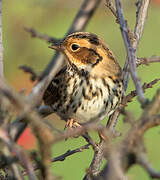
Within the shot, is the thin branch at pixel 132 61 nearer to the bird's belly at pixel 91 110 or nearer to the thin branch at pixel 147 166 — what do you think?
the thin branch at pixel 147 166

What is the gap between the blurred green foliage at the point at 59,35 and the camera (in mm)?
4660

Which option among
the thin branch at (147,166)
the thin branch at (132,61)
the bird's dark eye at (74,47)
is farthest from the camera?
the bird's dark eye at (74,47)

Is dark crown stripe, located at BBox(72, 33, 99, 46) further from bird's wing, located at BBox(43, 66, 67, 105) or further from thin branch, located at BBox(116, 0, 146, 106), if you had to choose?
thin branch, located at BBox(116, 0, 146, 106)

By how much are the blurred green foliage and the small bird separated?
537mm

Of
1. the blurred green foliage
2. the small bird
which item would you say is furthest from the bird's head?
the blurred green foliage

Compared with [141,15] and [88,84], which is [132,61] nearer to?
[141,15]

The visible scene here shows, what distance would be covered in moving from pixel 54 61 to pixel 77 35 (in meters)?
0.65

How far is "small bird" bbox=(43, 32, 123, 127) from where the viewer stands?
316 cm

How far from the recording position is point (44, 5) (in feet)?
12.5

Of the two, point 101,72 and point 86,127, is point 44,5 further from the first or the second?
point 86,127

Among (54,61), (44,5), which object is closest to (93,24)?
(44,5)

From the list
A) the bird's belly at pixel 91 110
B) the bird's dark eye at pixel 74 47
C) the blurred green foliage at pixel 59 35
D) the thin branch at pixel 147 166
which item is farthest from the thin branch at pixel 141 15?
the thin branch at pixel 147 166

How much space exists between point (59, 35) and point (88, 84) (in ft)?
22.7

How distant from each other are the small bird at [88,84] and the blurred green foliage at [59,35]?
0.54 metres
